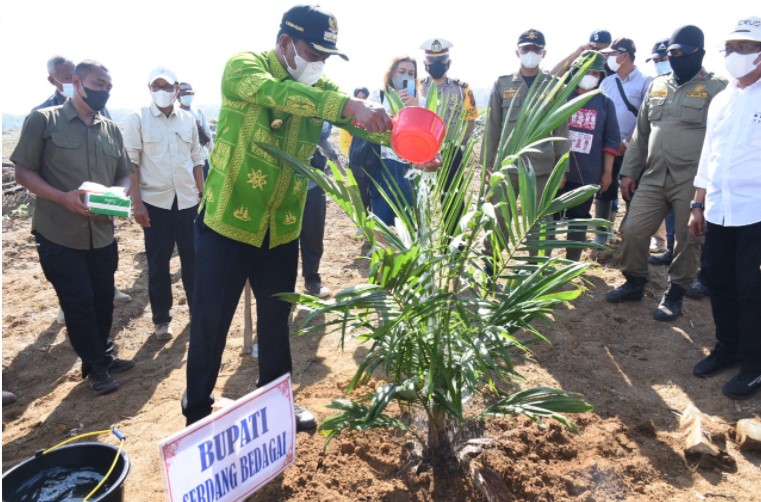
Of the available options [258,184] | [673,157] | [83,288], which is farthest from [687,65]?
[83,288]

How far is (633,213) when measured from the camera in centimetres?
429

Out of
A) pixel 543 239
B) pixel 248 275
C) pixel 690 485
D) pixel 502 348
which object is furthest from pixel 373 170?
pixel 690 485

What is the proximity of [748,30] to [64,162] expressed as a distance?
13.1 ft

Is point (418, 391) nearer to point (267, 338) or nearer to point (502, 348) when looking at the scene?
point (502, 348)

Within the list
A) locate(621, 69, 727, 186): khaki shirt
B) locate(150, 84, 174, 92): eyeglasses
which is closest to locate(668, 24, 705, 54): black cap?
locate(621, 69, 727, 186): khaki shirt

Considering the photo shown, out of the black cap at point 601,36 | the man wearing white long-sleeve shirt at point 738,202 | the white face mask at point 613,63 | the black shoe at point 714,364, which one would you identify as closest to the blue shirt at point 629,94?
the white face mask at point 613,63

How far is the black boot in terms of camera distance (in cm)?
448

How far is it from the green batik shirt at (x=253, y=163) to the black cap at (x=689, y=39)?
2.75 meters

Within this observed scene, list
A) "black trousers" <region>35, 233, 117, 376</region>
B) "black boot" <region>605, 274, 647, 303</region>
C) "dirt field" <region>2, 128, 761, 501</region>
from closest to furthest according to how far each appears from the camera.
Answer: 1. "dirt field" <region>2, 128, 761, 501</region>
2. "black trousers" <region>35, 233, 117, 376</region>
3. "black boot" <region>605, 274, 647, 303</region>

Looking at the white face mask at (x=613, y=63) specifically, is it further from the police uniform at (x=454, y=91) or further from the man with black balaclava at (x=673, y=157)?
the police uniform at (x=454, y=91)

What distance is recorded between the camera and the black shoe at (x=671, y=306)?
416 cm

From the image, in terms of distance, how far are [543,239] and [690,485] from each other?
130 cm

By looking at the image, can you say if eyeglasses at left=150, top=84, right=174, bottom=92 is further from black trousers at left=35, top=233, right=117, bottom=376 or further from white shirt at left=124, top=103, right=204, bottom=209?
black trousers at left=35, top=233, right=117, bottom=376

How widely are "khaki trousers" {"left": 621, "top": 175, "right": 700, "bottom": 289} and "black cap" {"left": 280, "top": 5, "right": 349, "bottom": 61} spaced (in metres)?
2.99
